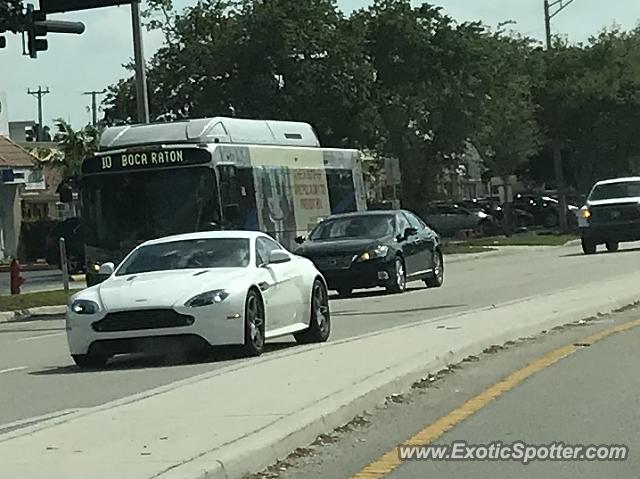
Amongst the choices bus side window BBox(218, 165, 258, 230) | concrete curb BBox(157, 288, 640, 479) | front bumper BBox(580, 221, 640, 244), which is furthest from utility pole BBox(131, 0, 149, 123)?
concrete curb BBox(157, 288, 640, 479)

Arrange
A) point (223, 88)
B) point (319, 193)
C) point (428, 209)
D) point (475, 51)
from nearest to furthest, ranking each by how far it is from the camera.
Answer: point (319, 193)
point (223, 88)
point (475, 51)
point (428, 209)

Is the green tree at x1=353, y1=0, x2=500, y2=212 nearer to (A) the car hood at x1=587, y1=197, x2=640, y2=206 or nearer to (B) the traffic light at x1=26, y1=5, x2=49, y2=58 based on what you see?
(A) the car hood at x1=587, y1=197, x2=640, y2=206

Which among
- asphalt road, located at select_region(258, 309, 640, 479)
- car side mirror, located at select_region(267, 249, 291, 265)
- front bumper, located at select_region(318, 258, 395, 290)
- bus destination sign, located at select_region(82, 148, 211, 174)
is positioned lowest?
asphalt road, located at select_region(258, 309, 640, 479)

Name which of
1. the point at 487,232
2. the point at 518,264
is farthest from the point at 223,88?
the point at 487,232

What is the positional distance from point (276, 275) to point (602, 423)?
6483 millimetres

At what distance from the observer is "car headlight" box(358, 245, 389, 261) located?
26.4 meters

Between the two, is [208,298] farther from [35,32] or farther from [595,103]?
[595,103]

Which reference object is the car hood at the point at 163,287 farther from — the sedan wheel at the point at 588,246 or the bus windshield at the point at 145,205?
the sedan wheel at the point at 588,246

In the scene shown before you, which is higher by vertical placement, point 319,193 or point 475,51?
point 475,51

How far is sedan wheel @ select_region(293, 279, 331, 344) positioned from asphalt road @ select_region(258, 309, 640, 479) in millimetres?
2850

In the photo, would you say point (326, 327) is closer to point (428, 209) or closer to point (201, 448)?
point (201, 448)

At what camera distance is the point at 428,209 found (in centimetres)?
6119

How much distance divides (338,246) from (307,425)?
1672cm

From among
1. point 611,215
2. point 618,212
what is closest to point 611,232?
point 611,215
